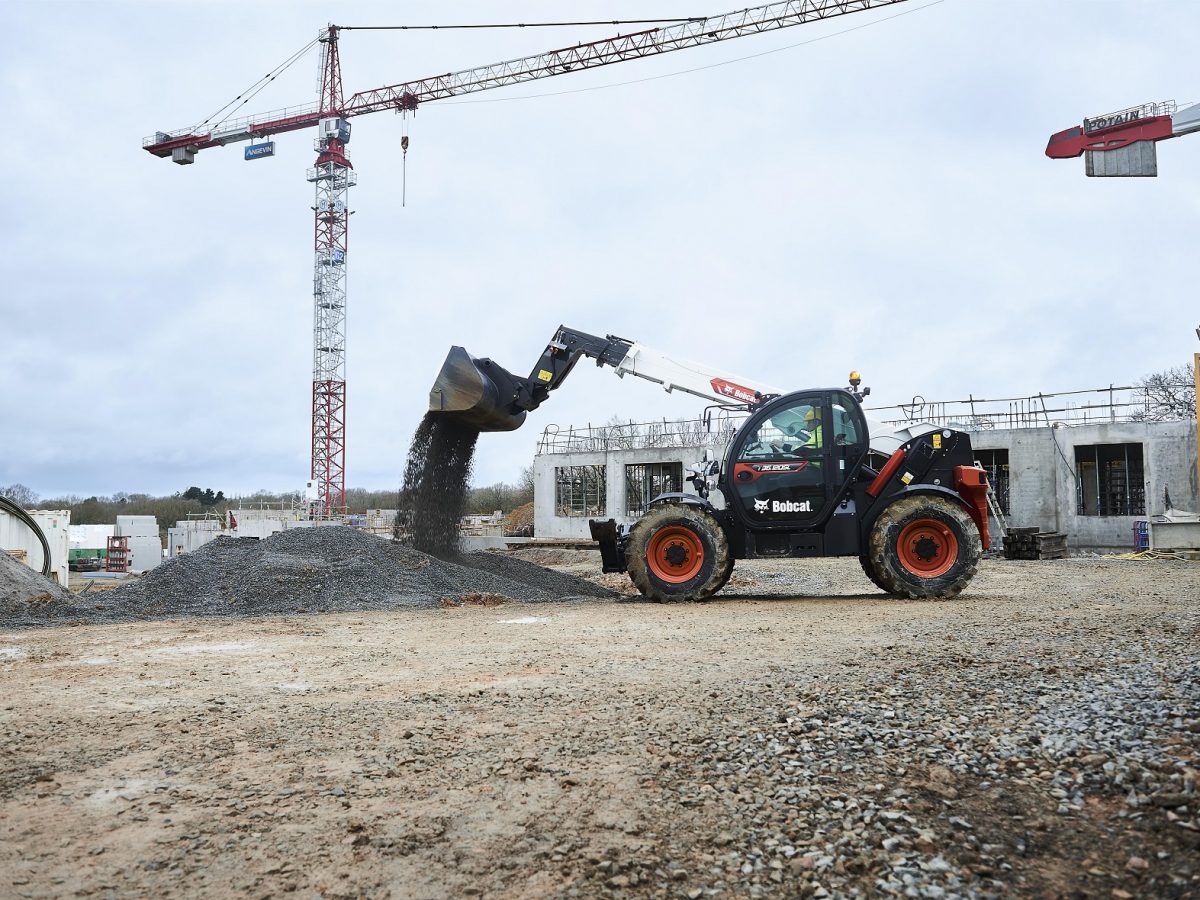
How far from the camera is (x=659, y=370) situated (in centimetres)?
1400

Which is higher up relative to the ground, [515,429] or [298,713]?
[515,429]

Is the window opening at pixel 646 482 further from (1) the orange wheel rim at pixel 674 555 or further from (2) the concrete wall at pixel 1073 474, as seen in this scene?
(1) the orange wheel rim at pixel 674 555

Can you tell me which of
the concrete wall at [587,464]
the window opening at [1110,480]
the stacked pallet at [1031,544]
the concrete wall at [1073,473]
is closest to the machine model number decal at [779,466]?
the stacked pallet at [1031,544]

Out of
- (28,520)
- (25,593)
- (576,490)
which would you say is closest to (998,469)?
(576,490)

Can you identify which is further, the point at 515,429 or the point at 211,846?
the point at 515,429

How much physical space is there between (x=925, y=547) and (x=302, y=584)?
8460 millimetres

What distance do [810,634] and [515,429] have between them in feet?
22.3

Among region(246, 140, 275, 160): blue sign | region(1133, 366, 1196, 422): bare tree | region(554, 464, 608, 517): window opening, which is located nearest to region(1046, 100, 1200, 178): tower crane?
region(1133, 366, 1196, 422): bare tree

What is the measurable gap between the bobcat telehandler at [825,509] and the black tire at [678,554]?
1 centimetres

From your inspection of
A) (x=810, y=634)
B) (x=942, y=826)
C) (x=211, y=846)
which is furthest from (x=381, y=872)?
(x=810, y=634)

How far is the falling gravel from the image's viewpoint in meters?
14.2

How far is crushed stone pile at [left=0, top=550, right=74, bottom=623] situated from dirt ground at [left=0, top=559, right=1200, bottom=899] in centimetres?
491

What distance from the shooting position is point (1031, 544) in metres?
21.9

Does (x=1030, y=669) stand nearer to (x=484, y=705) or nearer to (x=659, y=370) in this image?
(x=484, y=705)
